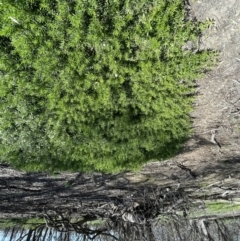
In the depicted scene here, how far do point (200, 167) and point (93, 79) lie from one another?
9.80ft

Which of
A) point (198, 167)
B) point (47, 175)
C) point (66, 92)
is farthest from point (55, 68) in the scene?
point (198, 167)

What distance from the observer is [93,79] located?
3.77 metres

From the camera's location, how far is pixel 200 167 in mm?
5828

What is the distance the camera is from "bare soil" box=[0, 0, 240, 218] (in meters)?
3.85

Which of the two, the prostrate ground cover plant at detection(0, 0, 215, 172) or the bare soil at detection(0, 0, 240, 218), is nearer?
the prostrate ground cover plant at detection(0, 0, 215, 172)

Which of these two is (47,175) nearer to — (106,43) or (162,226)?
(162,226)

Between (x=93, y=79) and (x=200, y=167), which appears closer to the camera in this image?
(x=93, y=79)

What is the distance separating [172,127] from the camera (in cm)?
466

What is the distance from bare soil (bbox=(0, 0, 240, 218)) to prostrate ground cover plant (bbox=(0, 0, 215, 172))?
9.5 inches

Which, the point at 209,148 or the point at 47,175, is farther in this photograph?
the point at 47,175

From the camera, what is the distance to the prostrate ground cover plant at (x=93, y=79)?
3.41 m

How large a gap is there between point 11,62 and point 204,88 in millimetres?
2463

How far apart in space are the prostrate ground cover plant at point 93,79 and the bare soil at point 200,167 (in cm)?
24

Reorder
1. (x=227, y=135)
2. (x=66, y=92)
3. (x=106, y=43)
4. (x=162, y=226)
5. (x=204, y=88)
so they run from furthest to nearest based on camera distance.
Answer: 1. (x=162, y=226)
2. (x=227, y=135)
3. (x=204, y=88)
4. (x=66, y=92)
5. (x=106, y=43)
